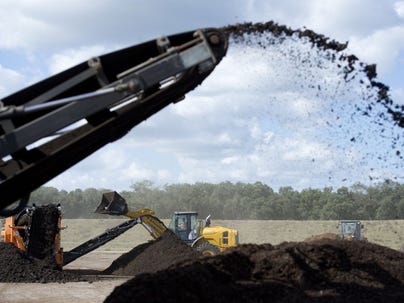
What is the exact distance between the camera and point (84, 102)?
6637 millimetres

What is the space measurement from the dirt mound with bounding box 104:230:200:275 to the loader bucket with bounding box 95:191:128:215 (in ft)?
5.74

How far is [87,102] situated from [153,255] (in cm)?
1529

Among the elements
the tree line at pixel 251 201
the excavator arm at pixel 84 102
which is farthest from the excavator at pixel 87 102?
the tree line at pixel 251 201

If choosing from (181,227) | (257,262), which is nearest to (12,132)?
(257,262)

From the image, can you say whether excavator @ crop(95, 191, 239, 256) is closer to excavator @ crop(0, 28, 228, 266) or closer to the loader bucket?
the loader bucket

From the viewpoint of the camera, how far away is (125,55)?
22.9 ft

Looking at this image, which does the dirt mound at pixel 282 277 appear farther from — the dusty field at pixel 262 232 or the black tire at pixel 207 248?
the dusty field at pixel 262 232

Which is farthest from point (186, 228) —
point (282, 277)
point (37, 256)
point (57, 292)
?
point (282, 277)

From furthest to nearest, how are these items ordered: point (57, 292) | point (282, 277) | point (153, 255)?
point (153, 255)
point (57, 292)
point (282, 277)

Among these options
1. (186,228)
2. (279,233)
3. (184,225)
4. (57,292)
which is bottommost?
(57,292)

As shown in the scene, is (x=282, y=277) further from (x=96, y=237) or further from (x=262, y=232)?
(x=262, y=232)

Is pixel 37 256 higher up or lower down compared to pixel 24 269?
higher up

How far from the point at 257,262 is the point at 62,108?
4086mm

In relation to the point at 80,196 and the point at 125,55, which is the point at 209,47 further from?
the point at 80,196
